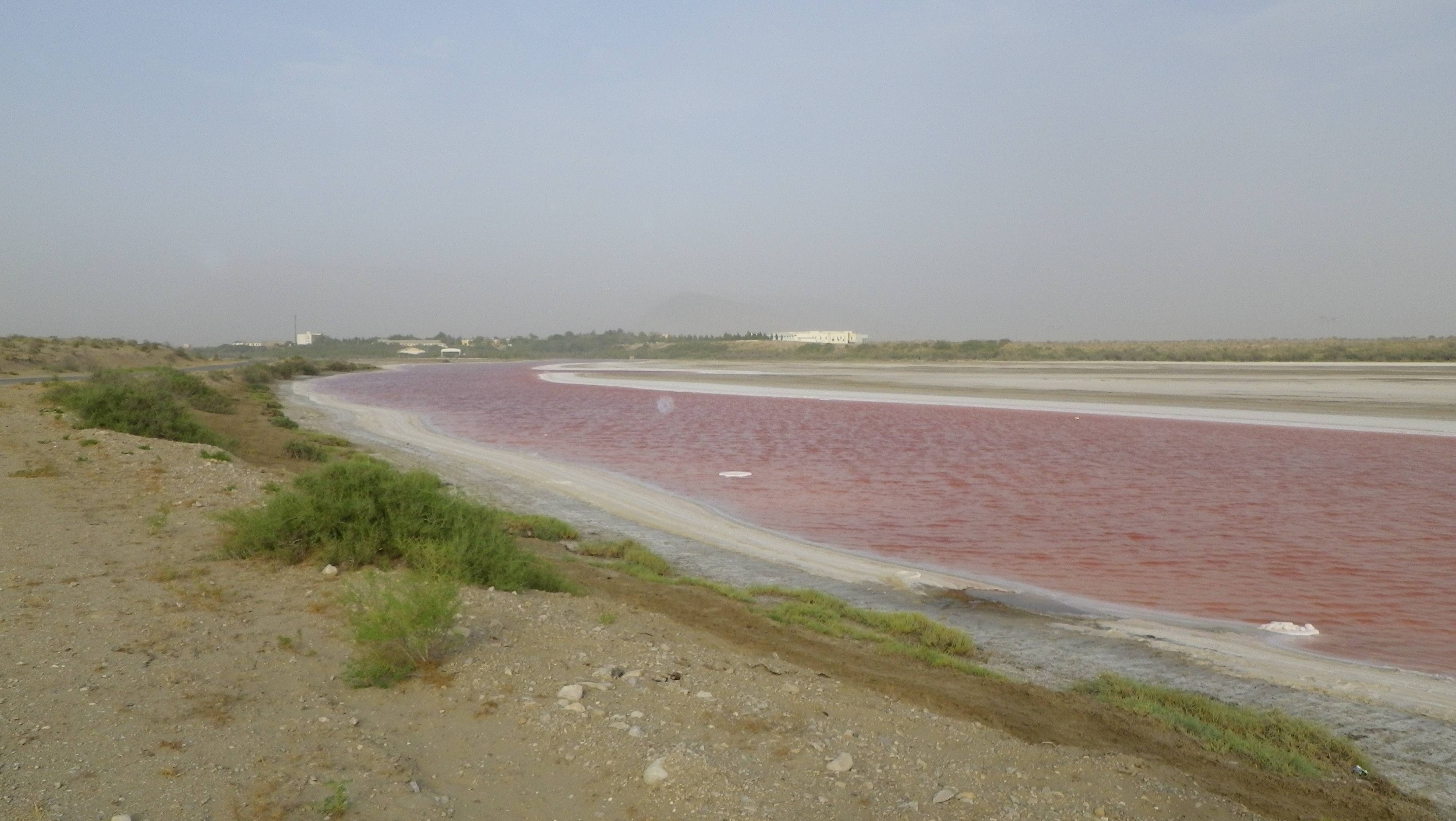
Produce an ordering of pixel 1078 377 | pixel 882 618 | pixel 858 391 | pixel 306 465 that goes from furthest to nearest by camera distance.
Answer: pixel 1078 377, pixel 858 391, pixel 306 465, pixel 882 618

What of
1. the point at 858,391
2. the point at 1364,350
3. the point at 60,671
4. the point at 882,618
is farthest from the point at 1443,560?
the point at 1364,350

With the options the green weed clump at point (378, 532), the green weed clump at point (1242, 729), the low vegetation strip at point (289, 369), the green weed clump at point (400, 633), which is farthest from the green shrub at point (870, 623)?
the low vegetation strip at point (289, 369)

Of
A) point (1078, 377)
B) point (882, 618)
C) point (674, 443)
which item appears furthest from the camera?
point (1078, 377)

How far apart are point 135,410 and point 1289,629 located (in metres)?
18.6

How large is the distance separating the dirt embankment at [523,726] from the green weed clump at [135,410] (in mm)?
9618

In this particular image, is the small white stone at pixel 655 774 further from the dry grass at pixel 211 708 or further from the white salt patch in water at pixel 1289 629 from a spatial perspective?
the white salt patch in water at pixel 1289 629

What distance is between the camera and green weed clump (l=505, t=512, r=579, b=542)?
13109mm

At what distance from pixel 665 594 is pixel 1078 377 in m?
47.6

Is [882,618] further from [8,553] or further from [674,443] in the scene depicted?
[674,443]

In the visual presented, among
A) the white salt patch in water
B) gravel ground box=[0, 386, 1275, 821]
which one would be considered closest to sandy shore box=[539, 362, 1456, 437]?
the white salt patch in water

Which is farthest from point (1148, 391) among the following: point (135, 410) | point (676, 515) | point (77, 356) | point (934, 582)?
point (77, 356)

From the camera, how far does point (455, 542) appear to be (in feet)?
28.6

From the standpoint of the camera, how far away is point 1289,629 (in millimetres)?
9891

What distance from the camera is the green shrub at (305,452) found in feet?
62.0
